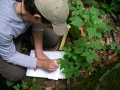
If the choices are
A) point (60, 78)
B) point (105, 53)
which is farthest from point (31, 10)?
point (105, 53)

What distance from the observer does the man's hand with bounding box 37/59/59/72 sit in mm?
2534

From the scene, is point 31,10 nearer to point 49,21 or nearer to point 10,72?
point 49,21

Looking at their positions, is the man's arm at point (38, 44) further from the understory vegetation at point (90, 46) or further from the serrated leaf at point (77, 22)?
the serrated leaf at point (77, 22)

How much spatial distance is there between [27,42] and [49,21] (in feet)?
3.63

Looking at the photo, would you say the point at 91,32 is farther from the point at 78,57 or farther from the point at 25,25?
the point at 25,25

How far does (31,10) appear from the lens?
198cm

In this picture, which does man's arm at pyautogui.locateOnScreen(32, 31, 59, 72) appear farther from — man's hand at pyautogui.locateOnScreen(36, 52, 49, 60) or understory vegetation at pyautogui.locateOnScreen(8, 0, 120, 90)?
understory vegetation at pyautogui.locateOnScreen(8, 0, 120, 90)

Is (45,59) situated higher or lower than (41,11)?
lower

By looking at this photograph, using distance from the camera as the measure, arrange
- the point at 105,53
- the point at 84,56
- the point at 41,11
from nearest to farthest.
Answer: the point at 41,11 < the point at 84,56 < the point at 105,53

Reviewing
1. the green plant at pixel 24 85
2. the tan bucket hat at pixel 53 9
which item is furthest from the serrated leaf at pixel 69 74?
the tan bucket hat at pixel 53 9

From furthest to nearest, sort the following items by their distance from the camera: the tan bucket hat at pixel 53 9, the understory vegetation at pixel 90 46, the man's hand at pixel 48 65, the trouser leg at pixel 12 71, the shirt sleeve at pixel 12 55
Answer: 1. the trouser leg at pixel 12 71
2. the man's hand at pixel 48 65
3. the understory vegetation at pixel 90 46
4. the shirt sleeve at pixel 12 55
5. the tan bucket hat at pixel 53 9

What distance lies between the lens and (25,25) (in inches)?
93.0

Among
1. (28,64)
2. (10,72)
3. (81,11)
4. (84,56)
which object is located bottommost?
(10,72)

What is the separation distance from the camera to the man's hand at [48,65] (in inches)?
99.8
